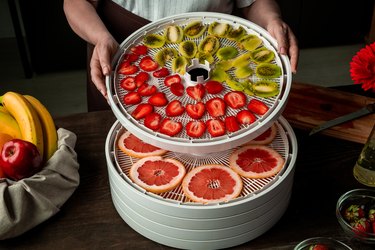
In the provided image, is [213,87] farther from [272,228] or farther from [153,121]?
[272,228]

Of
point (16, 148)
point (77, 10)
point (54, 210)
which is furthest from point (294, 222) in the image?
point (77, 10)

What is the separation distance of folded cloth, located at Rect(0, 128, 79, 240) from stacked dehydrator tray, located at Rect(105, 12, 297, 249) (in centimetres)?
12

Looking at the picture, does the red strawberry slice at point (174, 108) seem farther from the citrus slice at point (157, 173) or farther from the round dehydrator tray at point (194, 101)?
the citrus slice at point (157, 173)

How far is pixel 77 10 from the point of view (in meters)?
1.66

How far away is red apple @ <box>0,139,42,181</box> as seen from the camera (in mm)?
1204

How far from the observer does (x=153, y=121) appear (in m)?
1.14

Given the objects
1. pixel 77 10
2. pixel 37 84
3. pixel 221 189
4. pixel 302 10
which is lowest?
→ pixel 37 84

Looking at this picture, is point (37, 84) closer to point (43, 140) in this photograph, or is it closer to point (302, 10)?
point (302, 10)

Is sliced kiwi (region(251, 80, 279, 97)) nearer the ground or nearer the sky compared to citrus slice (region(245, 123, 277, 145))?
nearer the sky

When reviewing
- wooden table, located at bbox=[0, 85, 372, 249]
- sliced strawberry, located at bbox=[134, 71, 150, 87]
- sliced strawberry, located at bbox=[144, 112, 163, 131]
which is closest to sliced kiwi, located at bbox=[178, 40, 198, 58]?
sliced strawberry, located at bbox=[134, 71, 150, 87]

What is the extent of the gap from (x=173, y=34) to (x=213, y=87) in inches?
10.2

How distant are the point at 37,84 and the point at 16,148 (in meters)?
2.51

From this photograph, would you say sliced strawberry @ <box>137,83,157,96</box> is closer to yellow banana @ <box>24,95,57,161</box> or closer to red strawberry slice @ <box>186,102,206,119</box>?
red strawberry slice @ <box>186,102,206,119</box>

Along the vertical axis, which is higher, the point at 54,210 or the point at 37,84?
the point at 54,210
